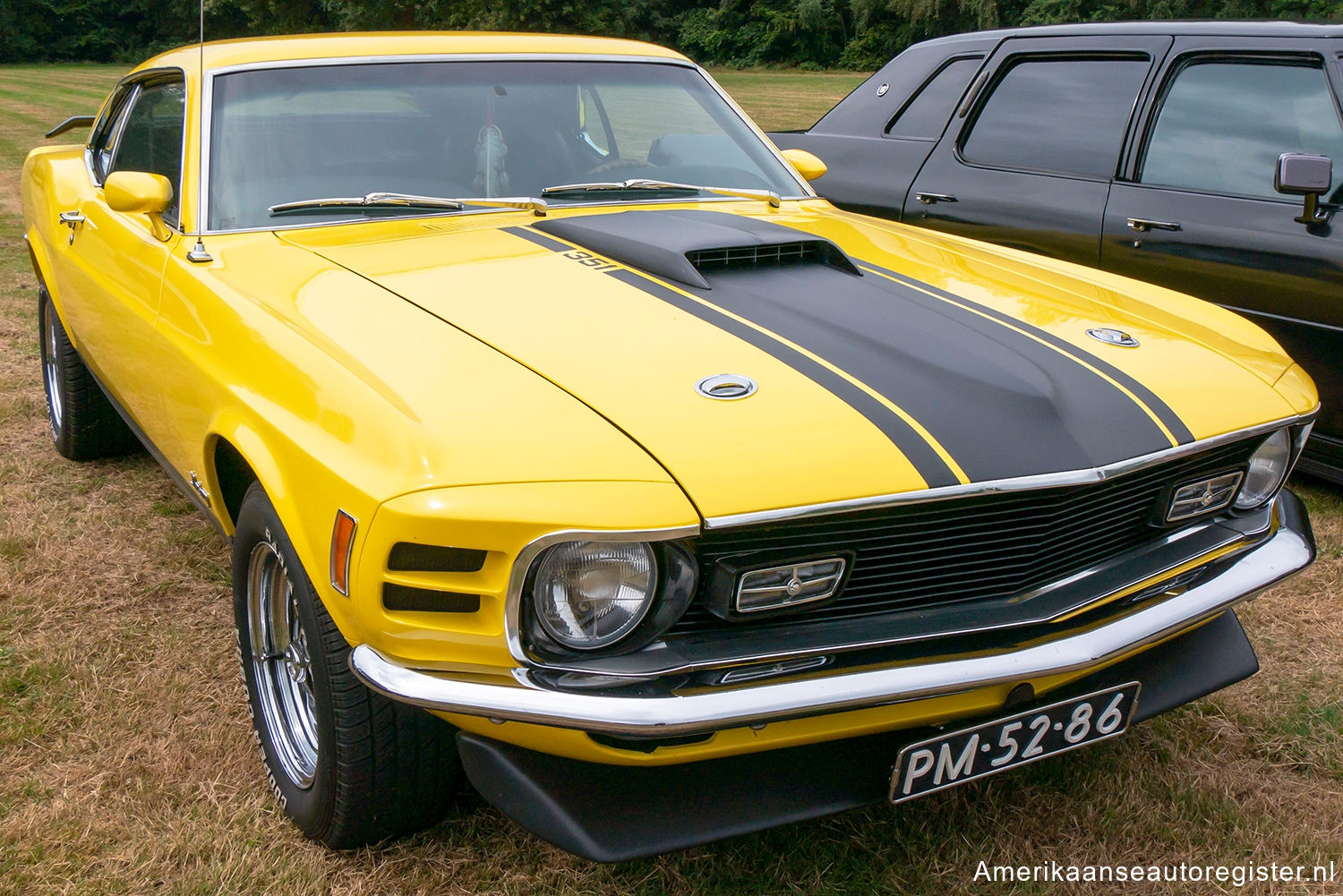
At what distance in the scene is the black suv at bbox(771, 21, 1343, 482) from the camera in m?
3.72

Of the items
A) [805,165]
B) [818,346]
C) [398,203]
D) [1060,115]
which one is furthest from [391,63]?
[1060,115]

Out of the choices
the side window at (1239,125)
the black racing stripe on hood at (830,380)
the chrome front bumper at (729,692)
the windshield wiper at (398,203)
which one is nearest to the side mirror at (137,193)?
the windshield wiper at (398,203)

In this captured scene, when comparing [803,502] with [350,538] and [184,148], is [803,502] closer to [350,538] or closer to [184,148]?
[350,538]

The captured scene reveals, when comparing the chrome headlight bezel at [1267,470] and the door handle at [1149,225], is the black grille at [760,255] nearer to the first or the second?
the chrome headlight bezel at [1267,470]

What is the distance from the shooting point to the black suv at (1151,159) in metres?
3.72

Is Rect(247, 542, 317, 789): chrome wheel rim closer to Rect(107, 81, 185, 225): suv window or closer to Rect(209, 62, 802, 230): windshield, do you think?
Rect(209, 62, 802, 230): windshield

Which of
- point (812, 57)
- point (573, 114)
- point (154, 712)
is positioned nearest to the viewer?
point (154, 712)

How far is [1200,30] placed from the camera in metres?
4.19

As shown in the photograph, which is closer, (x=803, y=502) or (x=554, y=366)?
(x=803, y=502)

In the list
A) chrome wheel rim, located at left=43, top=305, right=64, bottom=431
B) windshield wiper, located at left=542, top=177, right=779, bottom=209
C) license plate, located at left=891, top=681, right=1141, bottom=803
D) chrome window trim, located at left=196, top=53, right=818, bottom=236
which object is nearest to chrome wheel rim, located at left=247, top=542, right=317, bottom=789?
chrome window trim, located at left=196, top=53, right=818, bottom=236

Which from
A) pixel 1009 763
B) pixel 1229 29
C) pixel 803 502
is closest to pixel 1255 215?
pixel 1229 29

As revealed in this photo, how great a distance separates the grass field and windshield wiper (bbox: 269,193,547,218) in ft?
3.80

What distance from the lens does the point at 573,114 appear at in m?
3.07

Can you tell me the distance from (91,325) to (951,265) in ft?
8.18
